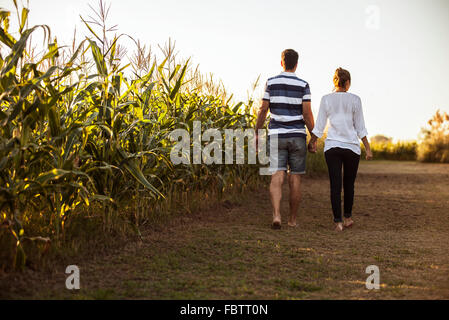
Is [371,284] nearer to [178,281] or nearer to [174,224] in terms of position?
[178,281]

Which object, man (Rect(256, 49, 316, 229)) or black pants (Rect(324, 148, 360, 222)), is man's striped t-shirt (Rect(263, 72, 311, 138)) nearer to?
man (Rect(256, 49, 316, 229))

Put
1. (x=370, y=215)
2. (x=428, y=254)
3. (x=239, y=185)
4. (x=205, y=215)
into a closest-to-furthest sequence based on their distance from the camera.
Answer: (x=428, y=254) < (x=205, y=215) < (x=370, y=215) < (x=239, y=185)

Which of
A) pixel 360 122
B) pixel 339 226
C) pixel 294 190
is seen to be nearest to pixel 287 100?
pixel 360 122

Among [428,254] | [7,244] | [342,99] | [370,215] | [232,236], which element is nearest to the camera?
[7,244]

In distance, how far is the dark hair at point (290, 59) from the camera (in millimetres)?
3818

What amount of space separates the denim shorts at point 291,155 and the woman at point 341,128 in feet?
0.44

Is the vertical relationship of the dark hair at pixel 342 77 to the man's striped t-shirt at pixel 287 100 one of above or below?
above

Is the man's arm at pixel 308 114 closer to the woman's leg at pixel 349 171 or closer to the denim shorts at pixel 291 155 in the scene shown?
the denim shorts at pixel 291 155

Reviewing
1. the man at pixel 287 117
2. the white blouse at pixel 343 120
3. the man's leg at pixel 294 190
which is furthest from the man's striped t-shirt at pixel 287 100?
the man's leg at pixel 294 190

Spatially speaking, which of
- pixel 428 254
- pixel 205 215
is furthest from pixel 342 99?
pixel 205 215

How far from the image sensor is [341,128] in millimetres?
3812

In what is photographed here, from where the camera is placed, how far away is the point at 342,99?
380 cm

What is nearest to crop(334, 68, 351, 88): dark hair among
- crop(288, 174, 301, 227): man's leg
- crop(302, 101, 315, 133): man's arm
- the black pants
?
crop(302, 101, 315, 133): man's arm

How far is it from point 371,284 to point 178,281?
3.73ft
